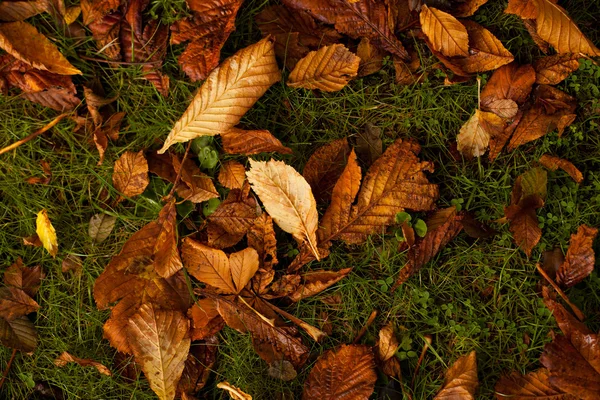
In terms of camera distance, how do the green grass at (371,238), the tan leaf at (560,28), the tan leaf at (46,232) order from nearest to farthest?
1. the tan leaf at (560,28)
2. the green grass at (371,238)
3. the tan leaf at (46,232)

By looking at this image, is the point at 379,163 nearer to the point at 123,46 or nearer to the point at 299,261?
the point at 299,261

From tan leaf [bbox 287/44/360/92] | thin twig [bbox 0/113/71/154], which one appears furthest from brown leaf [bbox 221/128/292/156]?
thin twig [bbox 0/113/71/154]

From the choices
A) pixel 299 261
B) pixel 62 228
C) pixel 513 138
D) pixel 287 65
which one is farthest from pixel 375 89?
pixel 62 228

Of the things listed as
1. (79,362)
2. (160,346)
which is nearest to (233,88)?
(160,346)

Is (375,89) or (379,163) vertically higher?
(375,89)

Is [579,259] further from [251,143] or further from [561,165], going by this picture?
[251,143]

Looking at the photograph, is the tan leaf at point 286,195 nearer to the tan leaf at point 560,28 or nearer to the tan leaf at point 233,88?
the tan leaf at point 233,88

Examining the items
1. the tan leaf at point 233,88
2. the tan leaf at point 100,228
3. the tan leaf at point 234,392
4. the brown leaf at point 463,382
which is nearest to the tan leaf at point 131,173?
the tan leaf at point 100,228
